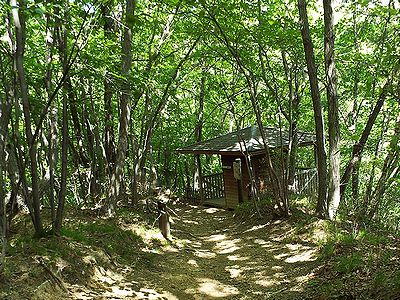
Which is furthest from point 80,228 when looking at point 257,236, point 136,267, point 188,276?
point 257,236

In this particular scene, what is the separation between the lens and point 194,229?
11.4m

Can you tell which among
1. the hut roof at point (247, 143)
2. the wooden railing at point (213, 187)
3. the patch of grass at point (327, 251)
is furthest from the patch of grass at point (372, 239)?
the wooden railing at point (213, 187)

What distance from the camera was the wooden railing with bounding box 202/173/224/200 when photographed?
17.0 m

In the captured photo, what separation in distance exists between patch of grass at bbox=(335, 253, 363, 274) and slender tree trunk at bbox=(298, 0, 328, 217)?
2.97m

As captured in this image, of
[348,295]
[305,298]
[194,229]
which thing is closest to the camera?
[348,295]

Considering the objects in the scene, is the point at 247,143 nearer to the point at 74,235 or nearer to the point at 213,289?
the point at 213,289

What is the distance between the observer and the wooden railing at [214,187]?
17031mm

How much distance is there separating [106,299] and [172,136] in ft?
52.7

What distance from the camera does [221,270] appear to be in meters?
7.04

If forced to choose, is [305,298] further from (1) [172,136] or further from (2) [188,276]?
(1) [172,136]

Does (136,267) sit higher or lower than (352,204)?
lower

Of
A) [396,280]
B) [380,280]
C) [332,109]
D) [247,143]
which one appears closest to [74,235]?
[380,280]

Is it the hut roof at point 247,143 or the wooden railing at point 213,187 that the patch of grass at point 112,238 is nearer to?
the hut roof at point 247,143

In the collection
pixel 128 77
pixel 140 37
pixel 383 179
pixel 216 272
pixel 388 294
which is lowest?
pixel 216 272
